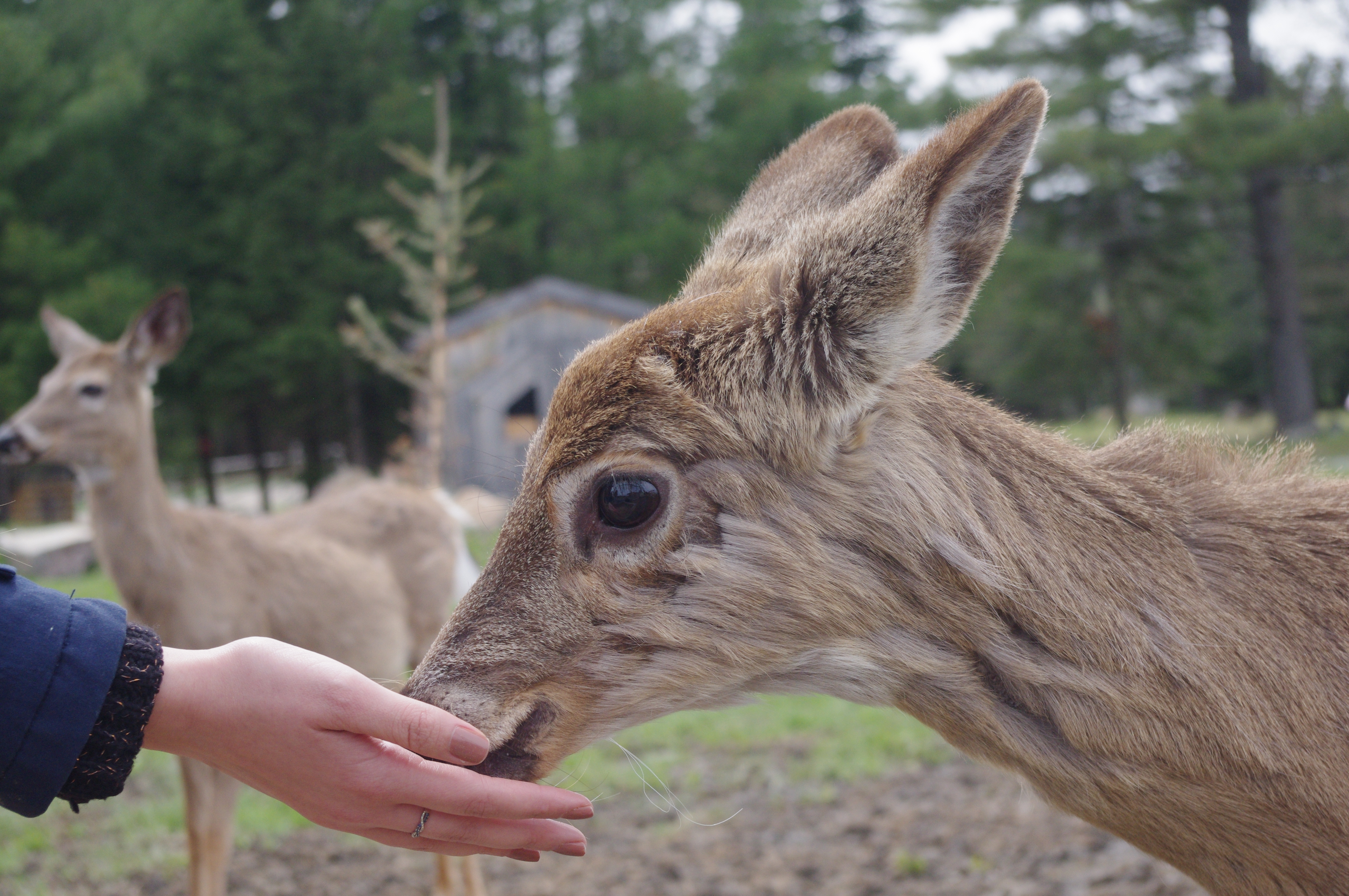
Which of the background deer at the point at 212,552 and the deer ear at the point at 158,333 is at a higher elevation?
the deer ear at the point at 158,333

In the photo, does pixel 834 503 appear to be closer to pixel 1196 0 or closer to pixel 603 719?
pixel 603 719

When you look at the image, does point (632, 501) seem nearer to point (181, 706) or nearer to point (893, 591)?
point (893, 591)

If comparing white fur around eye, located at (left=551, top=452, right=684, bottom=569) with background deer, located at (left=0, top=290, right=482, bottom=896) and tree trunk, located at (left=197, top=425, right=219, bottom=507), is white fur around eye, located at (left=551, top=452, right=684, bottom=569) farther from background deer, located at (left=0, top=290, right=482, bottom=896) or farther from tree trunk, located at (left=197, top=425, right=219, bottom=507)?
tree trunk, located at (left=197, top=425, right=219, bottom=507)

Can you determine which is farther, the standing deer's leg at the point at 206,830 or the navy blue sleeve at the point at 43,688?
the standing deer's leg at the point at 206,830

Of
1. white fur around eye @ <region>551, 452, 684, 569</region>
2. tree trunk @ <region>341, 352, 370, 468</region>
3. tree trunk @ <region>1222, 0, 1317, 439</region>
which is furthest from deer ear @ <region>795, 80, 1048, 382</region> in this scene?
tree trunk @ <region>341, 352, 370, 468</region>

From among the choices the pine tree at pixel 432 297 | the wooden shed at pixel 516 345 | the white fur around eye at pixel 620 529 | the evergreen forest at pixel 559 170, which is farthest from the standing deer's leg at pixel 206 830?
the evergreen forest at pixel 559 170

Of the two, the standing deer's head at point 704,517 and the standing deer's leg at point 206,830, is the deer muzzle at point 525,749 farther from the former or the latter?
the standing deer's leg at point 206,830

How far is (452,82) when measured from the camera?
958 inches

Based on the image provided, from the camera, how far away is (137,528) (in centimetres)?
495

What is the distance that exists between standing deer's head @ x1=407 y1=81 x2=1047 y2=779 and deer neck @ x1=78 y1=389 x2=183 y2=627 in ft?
11.4

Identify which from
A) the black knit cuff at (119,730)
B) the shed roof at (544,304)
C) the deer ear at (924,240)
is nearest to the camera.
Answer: the deer ear at (924,240)

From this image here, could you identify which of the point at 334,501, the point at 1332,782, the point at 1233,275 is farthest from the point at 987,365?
the point at 1332,782

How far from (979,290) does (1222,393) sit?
135ft

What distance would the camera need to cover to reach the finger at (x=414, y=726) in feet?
5.60
